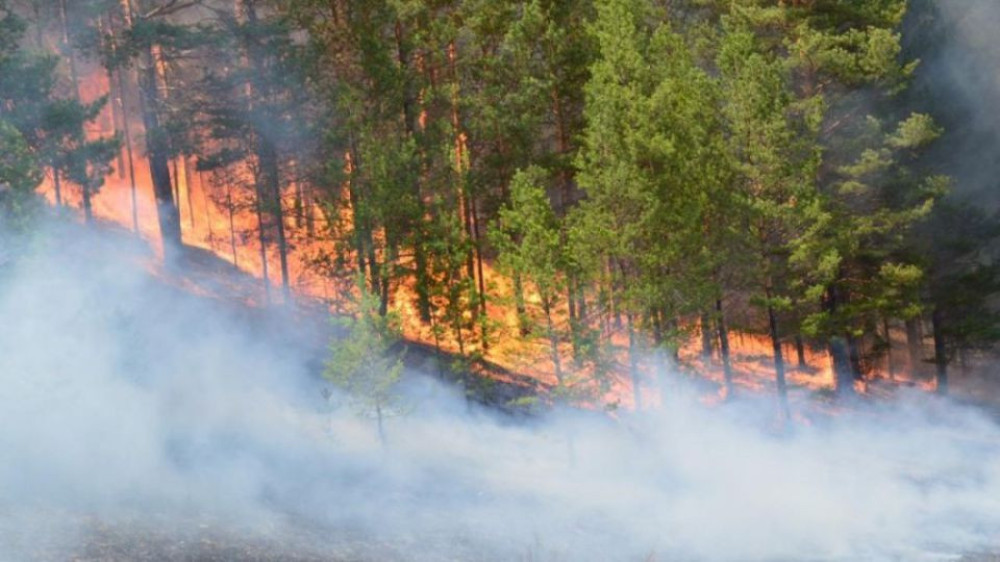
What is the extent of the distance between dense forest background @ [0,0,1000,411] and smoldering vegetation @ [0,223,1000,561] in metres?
1.90

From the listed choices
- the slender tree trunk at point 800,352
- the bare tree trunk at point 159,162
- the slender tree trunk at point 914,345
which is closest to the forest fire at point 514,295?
the bare tree trunk at point 159,162

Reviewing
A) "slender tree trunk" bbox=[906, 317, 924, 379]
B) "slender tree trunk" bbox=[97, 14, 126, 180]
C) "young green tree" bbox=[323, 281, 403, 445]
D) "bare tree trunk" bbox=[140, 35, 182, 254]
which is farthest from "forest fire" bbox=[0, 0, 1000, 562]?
"slender tree trunk" bbox=[906, 317, 924, 379]

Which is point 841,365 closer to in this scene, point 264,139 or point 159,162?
point 264,139

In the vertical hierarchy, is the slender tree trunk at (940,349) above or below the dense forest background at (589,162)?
below

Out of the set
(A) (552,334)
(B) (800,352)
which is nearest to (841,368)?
(B) (800,352)

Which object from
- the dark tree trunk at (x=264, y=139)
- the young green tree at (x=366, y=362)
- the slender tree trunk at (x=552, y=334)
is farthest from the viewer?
the dark tree trunk at (x=264, y=139)

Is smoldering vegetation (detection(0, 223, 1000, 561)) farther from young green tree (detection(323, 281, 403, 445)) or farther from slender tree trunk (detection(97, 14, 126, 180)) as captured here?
slender tree trunk (detection(97, 14, 126, 180))

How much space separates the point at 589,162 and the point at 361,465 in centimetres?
1004

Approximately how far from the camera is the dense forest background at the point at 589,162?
952 inches

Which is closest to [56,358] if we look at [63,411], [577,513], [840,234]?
[63,411]

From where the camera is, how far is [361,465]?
23047 millimetres

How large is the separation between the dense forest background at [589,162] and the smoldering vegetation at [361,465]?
1.90m

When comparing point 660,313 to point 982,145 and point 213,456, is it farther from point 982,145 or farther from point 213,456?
point 982,145

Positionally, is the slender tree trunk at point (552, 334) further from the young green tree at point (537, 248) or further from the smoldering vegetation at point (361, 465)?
the smoldering vegetation at point (361, 465)
